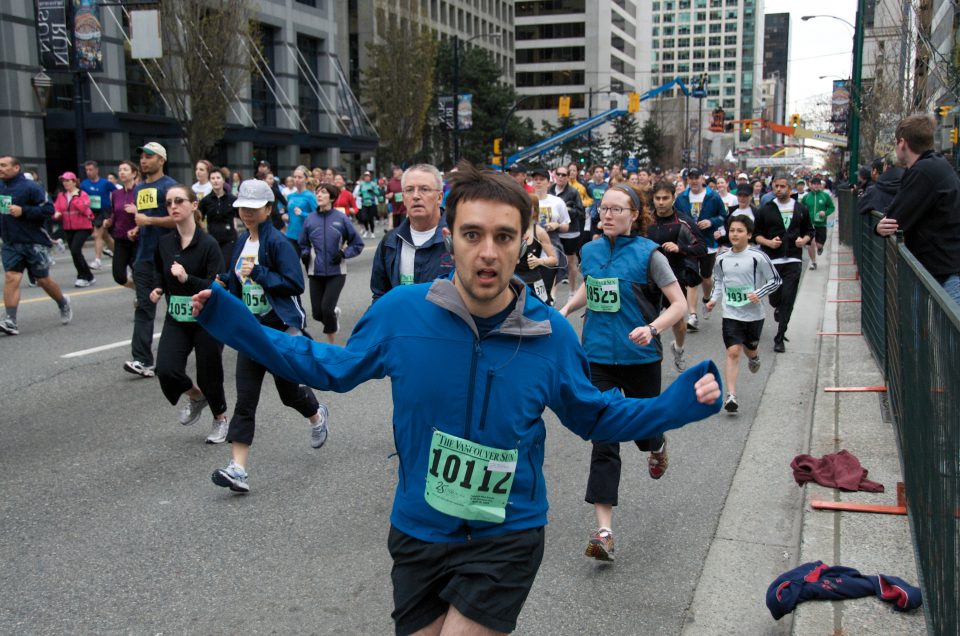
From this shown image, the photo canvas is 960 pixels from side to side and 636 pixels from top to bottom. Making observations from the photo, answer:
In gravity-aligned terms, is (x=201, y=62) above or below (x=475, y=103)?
below

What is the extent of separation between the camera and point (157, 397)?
8352mm

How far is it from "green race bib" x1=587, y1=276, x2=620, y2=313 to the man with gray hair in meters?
0.94

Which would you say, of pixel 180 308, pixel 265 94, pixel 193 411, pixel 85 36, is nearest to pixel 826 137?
pixel 265 94

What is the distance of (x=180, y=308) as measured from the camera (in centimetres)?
661

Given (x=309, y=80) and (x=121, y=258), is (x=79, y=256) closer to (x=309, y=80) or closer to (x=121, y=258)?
(x=121, y=258)

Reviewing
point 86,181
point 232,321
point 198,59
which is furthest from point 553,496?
point 198,59

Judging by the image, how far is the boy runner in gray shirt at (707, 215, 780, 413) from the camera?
8.42 m

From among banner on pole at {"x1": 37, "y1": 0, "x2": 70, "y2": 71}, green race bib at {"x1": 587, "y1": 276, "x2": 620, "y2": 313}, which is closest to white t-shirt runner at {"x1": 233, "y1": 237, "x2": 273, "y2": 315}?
green race bib at {"x1": 587, "y1": 276, "x2": 620, "y2": 313}

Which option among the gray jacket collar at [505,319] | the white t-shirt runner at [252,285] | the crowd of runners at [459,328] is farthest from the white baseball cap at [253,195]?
the gray jacket collar at [505,319]

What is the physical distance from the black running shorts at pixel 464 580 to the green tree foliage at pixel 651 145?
100919 millimetres

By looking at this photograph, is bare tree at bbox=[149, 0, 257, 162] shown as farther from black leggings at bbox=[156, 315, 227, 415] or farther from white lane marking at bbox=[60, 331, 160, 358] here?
black leggings at bbox=[156, 315, 227, 415]

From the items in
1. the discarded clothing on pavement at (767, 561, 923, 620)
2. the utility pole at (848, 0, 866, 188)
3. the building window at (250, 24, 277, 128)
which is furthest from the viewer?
the building window at (250, 24, 277, 128)

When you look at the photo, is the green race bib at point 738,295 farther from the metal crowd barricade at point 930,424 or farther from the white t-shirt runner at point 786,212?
the white t-shirt runner at point 786,212

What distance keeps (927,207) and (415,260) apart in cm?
362
